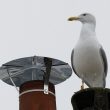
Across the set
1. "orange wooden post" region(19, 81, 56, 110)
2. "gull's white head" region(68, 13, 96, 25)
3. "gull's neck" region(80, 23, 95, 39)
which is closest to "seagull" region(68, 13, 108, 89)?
"gull's neck" region(80, 23, 95, 39)

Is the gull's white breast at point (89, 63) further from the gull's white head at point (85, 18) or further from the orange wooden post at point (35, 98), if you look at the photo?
the gull's white head at point (85, 18)

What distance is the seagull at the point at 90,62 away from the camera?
8.20 metres

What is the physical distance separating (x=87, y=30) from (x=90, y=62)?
99 cm

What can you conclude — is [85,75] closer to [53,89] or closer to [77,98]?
[53,89]

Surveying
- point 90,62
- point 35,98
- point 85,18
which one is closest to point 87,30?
point 85,18

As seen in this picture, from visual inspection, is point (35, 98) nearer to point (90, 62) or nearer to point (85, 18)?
point (90, 62)

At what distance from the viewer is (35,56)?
24.8 ft

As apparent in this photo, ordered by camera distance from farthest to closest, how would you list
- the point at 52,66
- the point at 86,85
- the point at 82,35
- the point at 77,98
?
1. the point at 82,35
2. the point at 86,85
3. the point at 52,66
4. the point at 77,98

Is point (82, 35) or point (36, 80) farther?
point (82, 35)

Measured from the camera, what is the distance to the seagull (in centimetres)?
820

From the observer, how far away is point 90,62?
26.9ft

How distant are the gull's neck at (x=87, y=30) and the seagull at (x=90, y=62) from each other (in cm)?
17

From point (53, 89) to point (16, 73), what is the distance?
26.5 inches

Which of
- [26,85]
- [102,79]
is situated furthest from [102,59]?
[26,85]
